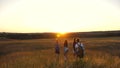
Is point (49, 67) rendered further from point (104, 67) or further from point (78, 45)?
point (78, 45)

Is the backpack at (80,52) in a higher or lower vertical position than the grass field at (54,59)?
higher

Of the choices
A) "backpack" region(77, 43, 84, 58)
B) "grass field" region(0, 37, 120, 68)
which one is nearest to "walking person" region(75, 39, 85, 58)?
"backpack" region(77, 43, 84, 58)

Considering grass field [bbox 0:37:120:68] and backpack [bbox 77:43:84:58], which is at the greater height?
backpack [bbox 77:43:84:58]

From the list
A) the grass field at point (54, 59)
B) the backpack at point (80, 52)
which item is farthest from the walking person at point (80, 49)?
the grass field at point (54, 59)

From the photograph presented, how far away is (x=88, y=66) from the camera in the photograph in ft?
54.8

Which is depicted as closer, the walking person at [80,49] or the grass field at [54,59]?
the grass field at [54,59]

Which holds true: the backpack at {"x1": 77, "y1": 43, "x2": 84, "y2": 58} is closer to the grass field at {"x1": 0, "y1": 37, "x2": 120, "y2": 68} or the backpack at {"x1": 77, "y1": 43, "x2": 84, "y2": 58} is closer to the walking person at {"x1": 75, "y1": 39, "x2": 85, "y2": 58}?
the walking person at {"x1": 75, "y1": 39, "x2": 85, "y2": 58}

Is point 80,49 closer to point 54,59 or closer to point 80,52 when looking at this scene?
point 80,52

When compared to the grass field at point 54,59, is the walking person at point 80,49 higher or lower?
higher

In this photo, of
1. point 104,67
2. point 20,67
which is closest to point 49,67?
point 20,67

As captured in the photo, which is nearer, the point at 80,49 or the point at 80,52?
the point at 80,52

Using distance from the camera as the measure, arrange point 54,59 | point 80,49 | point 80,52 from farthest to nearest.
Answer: point 54,59
point 80,49
point 80,52

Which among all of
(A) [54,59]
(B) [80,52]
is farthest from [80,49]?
(A) [54,59]

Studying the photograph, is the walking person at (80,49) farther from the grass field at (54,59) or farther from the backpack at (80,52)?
the grass field at (54,59)
